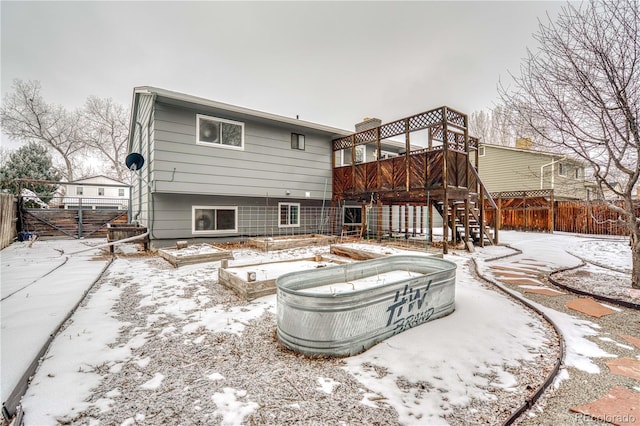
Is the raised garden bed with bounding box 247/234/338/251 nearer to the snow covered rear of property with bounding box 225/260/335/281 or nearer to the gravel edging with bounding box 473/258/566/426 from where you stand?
the snow covered rear of property with bounding box 225/260/335/281

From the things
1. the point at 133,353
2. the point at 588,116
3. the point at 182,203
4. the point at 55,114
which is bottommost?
the point at 133,353

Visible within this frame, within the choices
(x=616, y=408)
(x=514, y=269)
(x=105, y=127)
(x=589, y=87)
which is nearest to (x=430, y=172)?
(x=514, y=269)

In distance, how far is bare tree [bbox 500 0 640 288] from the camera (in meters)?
3.92

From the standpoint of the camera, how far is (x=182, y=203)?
8.63 metres

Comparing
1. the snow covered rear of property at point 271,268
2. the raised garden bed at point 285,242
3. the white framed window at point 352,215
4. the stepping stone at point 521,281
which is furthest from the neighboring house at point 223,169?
the stepping stone at point 521,281

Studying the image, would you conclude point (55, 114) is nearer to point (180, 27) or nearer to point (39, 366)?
point (180, 27)

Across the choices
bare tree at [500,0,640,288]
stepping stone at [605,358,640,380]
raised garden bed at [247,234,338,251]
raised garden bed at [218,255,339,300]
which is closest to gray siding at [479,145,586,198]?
raised garden bed at [247,234,338,251]

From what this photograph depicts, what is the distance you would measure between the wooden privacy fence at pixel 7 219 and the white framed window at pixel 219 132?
629 cm

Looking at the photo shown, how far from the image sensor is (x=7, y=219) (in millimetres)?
8930

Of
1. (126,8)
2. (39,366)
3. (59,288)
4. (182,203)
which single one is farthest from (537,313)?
(126,8)

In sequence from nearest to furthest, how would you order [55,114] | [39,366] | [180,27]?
1. [39,366]
2. [180,27]
3. [55,114]

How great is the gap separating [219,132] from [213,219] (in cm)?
289

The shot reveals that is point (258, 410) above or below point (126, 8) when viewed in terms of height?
below

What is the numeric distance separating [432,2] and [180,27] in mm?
11788
